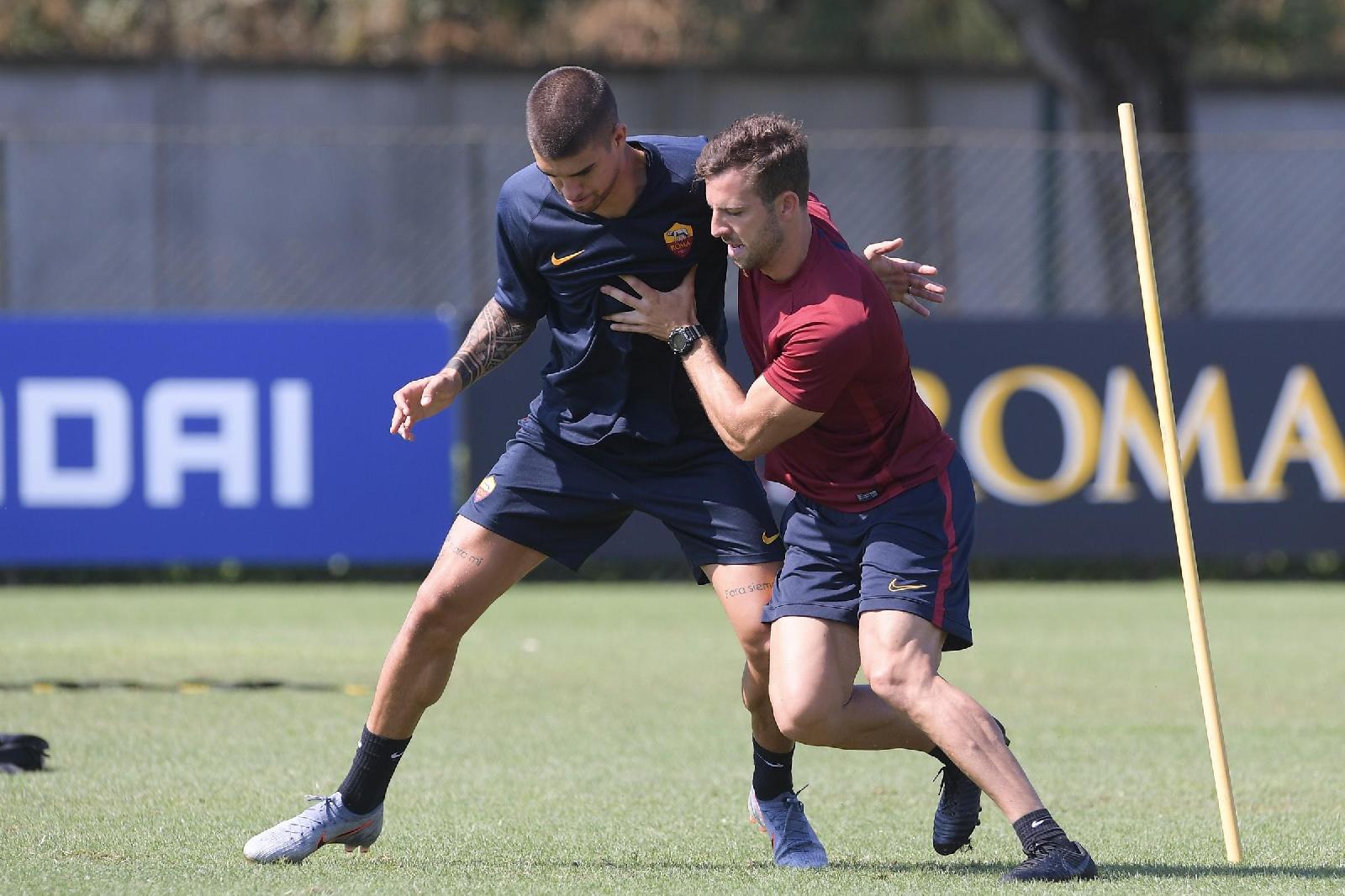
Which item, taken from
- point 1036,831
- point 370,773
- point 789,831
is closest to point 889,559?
point 1036,831

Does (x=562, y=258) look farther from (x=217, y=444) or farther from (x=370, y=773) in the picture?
(x=217, y=444)

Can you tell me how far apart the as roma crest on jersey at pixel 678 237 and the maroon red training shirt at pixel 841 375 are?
21cm

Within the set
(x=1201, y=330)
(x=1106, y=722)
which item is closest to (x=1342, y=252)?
(x=1201, y=330)

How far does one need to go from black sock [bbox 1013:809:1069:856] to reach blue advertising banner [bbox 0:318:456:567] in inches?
339

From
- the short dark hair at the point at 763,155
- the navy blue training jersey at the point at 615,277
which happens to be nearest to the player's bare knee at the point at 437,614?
the navy blue training jersey at the point at 615,277

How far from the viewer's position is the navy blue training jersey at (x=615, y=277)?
5.58m

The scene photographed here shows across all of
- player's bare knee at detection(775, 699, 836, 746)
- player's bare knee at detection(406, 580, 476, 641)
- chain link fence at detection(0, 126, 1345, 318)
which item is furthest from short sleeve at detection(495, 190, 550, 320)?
chain link fence at detection(0, 126, 1345, 318)

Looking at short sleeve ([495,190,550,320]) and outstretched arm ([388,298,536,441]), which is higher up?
short sleeve ([495,190,550,320])

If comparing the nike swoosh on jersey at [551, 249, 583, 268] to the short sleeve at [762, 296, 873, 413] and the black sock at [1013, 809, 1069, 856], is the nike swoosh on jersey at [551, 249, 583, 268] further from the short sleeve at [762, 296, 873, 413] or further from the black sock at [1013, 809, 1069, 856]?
the black sock at [1013, 809, 1069, 856]

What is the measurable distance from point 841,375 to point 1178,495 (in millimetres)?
1012

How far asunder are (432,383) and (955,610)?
1.60 meters

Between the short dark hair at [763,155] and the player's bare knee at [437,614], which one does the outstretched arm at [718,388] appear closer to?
the short dark hair at [763,155]

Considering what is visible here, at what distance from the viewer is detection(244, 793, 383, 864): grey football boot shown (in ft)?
17.8

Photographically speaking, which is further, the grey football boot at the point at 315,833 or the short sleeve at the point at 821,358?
the grey football boot at the point at 315,833
